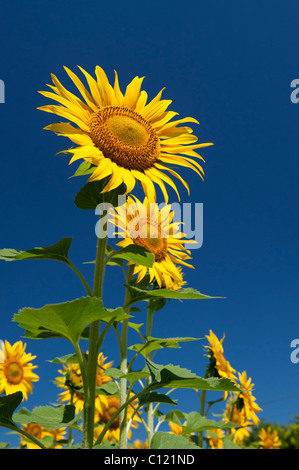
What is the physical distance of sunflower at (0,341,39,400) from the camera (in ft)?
21.1

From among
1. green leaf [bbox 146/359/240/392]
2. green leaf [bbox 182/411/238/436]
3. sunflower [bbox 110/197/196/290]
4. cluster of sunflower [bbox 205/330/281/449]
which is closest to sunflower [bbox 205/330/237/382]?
cluster of sunflower [bbox 205/330/281/449]

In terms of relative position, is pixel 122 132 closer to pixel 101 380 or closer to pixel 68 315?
pixel 68 315

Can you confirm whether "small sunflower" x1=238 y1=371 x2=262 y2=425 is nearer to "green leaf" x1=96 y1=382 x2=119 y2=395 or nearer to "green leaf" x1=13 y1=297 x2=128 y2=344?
"green leaf" x1=96 y1=382 x2=119 y2=395

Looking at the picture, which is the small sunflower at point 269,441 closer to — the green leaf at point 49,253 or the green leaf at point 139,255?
the green leaf at point 139,255

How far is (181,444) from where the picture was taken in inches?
96.6

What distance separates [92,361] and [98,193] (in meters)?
0.96

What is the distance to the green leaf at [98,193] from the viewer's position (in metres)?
2.61

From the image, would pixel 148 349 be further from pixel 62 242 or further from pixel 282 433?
pixel 282 433

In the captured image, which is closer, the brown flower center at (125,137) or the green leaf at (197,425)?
the brown flower center at (125,137)

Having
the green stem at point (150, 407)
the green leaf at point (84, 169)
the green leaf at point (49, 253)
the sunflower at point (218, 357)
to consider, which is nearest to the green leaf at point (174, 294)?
the green leaf at point (49, 253)

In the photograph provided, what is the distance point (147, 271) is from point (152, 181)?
4.24 feet

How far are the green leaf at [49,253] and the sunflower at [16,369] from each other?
449 centimetres

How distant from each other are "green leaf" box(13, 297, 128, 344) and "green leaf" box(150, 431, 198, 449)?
78 centimetres

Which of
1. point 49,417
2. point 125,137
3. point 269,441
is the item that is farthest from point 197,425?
point 269,441
